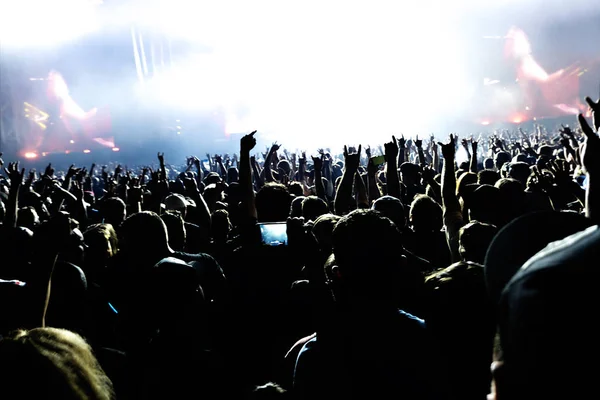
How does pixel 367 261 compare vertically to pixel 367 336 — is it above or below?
above

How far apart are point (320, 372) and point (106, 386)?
74cm

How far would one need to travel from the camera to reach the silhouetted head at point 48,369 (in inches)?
38.4

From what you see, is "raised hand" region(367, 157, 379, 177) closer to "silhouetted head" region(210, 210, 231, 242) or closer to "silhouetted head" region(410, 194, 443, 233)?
"silhouetted head" region(410, 194, 443, 233)

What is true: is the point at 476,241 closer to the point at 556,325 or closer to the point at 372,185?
the point at 556,325

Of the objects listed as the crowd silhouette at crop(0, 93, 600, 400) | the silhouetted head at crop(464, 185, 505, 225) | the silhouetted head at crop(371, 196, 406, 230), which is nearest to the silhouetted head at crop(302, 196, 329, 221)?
the crowd silhouette at crop(0, 93, 600, 400)

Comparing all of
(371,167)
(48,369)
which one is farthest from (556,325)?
(371,167)

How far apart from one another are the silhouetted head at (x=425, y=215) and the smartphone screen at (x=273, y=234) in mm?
1344

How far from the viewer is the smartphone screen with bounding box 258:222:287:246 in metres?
3.25

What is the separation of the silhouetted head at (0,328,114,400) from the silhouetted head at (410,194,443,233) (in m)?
3.12

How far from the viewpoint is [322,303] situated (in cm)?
167

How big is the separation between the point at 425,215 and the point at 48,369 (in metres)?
3.32

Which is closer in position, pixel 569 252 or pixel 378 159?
pixel 569 252

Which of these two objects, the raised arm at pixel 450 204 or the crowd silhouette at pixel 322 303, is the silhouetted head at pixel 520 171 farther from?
the raised arm at pixel 450 204

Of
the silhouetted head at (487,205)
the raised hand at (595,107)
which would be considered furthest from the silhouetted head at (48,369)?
the silhouetted head at (487,205)
